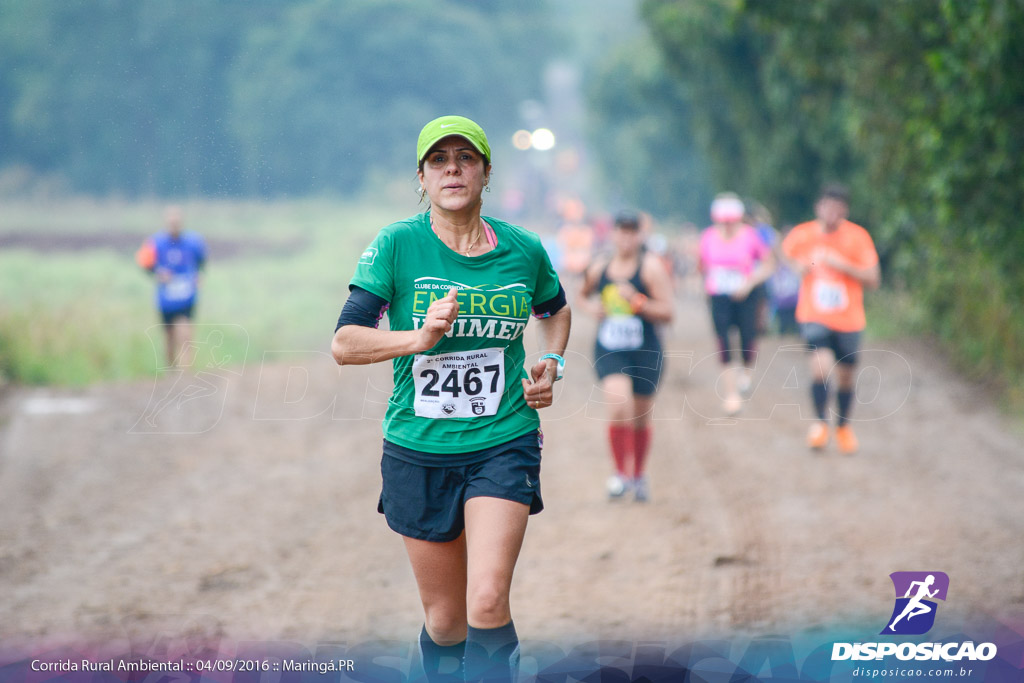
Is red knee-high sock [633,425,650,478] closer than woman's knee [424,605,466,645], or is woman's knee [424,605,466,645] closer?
woman's knee [424,605,466,645]

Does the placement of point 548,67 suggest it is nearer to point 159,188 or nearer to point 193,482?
Answer: point 159,188

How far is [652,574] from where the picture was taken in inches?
256

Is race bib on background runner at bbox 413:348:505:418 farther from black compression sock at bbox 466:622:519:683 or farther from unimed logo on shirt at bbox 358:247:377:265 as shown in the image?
black compression sock at bbox 466:622:519:683

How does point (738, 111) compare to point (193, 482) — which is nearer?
point (193, 482)

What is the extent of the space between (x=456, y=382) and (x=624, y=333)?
14.4 feet

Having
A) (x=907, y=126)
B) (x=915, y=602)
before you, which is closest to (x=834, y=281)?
(x=907, y=126)

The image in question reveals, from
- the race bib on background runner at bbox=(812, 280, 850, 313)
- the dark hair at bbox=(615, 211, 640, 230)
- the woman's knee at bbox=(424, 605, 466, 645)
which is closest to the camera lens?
the woman's knee at bbox=(424, 605, 466, 645)

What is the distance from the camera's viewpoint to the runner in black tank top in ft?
25.8

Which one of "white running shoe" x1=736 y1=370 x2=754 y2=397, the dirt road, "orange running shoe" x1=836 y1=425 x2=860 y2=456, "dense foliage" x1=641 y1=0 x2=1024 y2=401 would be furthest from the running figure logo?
"white running shoe" x1=736 y1=370 x2=754 y2=397

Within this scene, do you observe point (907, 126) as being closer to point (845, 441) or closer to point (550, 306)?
point (845, 441)

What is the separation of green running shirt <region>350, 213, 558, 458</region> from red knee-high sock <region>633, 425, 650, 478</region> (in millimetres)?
4263

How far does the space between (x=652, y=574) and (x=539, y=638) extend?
1.31 meters

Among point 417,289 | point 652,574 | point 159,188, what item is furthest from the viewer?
point 159,188

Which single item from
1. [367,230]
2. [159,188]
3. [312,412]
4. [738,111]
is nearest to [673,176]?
[367,230]
